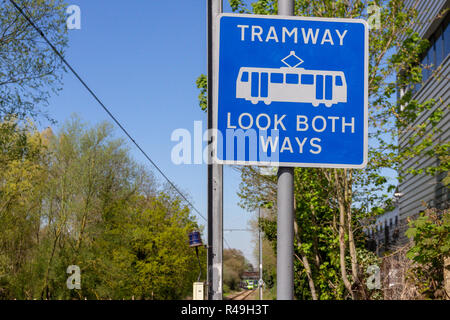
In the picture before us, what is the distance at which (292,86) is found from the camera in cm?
298

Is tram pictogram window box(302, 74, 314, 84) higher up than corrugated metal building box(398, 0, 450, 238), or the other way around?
corrugated metal building box(398, 0, 450, 238)

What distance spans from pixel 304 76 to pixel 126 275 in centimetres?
3295

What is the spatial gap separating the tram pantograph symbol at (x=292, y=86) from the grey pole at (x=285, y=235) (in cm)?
38

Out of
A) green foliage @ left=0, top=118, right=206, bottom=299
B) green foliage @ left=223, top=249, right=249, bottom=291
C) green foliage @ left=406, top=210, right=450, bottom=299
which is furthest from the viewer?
green foliage @ left=223, top=249, right=249, bottom=291

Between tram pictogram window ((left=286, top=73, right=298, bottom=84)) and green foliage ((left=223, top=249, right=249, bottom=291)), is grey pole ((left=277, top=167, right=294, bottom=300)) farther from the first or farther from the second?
green foliage ((left=223, top=249, right=249, bottom=291))

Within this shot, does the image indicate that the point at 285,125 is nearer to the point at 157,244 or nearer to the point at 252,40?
the point at 252,40

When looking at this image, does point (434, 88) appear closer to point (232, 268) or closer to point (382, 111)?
point (382, 111)

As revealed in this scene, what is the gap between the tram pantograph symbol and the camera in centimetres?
297

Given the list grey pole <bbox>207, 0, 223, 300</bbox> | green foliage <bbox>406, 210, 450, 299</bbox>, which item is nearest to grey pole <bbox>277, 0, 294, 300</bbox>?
green foliage <bbox>406, 210, 450, 299</bbox>

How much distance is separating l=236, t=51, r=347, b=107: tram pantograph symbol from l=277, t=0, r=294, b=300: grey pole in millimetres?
380

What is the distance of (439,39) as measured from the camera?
1797 centimetres

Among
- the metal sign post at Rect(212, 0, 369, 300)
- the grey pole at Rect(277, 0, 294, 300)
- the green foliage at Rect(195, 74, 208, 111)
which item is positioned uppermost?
the green foliage at Rect(195, 74, 208, 111)

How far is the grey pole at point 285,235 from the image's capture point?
9.61ft
